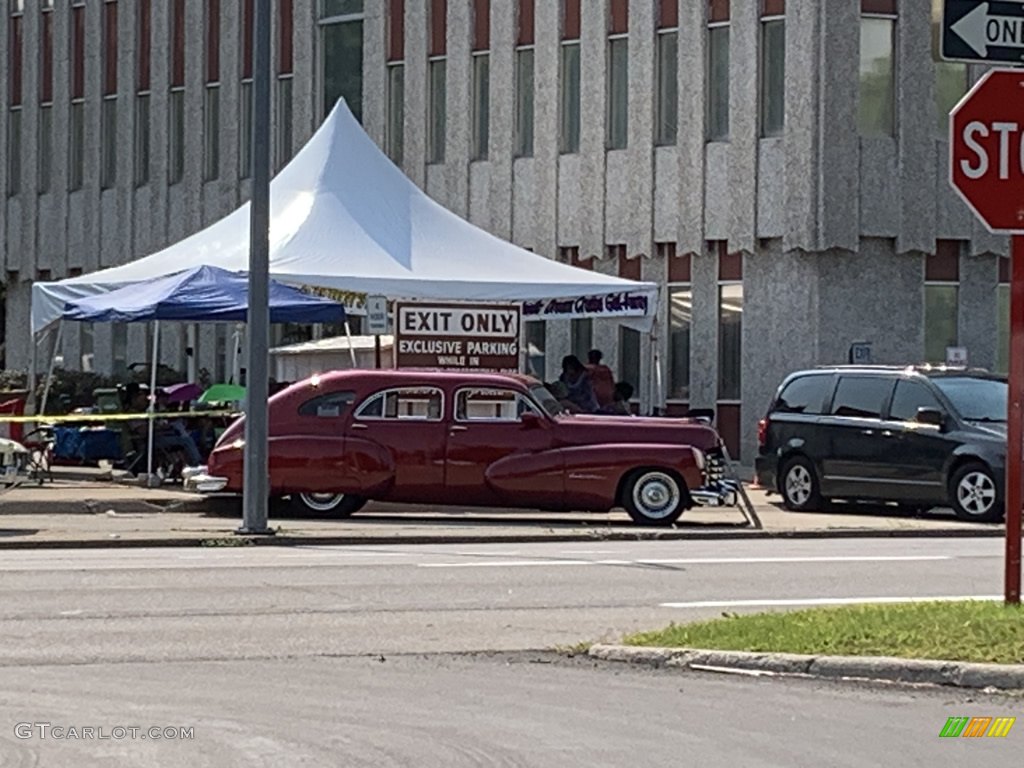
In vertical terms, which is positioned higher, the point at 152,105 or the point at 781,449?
the point at 152,105

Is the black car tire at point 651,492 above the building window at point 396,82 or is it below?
below

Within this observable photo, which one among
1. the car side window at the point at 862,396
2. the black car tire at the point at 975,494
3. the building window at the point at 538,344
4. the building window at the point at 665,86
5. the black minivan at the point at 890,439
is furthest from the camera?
the building window at the point at 538,344

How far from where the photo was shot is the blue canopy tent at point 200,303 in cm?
2680

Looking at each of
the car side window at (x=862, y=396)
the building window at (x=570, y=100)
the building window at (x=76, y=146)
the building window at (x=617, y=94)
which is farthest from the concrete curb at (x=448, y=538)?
the building window at (x=76, y=146)

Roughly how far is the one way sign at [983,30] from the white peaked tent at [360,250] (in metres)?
16.1

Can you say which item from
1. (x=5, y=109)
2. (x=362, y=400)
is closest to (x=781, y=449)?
(x=362, y=400)

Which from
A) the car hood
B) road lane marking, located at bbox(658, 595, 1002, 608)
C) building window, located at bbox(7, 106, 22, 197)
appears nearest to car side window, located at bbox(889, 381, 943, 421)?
the car hood

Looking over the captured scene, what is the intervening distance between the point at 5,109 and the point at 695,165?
69.1 feet

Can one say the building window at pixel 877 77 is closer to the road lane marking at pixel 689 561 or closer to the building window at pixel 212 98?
the building window at pixel 212 98

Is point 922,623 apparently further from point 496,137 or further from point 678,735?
point 496,137


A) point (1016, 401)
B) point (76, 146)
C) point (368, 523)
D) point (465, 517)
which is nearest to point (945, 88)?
point (465, 517)

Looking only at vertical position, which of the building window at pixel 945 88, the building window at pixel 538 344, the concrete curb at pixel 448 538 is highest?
the building window at pixel 945 88

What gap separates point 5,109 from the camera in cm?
5175

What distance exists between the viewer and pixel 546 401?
23734mm
